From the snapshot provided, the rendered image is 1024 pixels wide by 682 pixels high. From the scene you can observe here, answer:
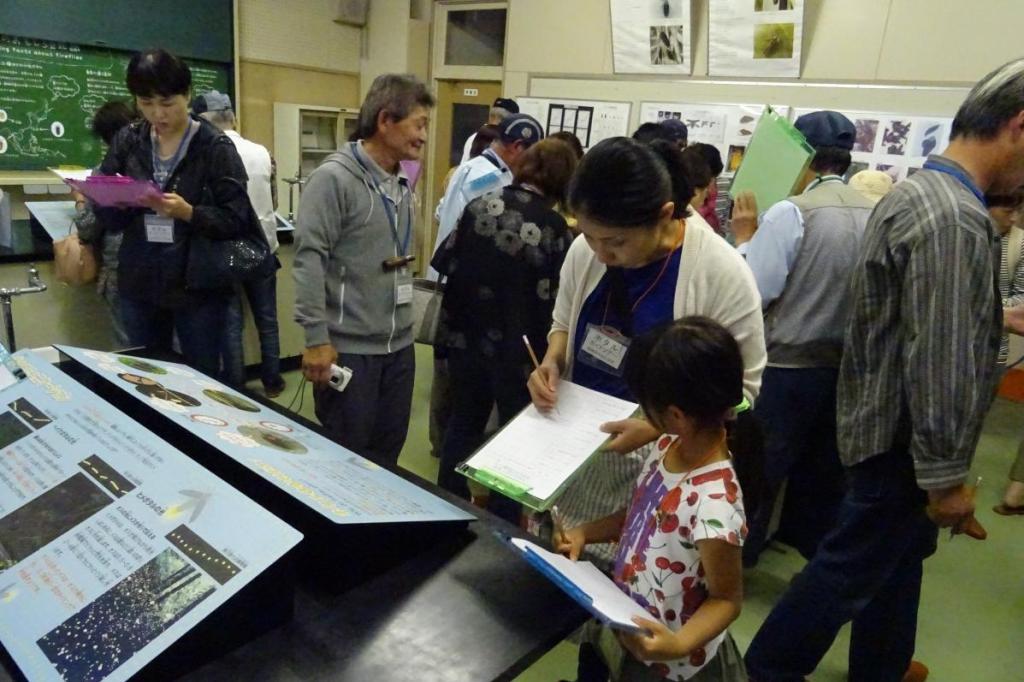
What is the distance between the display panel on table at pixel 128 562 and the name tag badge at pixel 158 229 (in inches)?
43.9

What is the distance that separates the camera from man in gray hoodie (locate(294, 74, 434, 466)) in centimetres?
169

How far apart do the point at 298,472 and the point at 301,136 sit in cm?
533

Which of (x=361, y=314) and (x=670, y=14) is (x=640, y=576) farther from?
(x=670, y=14)

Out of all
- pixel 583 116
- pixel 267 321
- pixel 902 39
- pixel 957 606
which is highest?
pixel 902 39

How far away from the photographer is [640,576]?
38.9 inches

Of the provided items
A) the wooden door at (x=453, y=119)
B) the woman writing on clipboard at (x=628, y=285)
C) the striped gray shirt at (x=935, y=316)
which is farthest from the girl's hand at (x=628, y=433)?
the wooden door at (x=453, y=119)

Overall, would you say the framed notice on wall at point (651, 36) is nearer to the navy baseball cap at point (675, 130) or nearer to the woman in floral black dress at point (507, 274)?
the navy baseball cap at point (675, 130)

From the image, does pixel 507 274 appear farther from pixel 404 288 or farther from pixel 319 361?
pixel 319 361

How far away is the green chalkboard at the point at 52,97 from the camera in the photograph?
428 centimetres

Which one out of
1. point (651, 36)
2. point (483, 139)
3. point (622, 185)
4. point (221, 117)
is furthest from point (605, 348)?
point (651, 36)

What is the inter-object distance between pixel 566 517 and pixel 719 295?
49 cm

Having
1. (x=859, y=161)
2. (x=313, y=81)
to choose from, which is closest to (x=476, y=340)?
(x=859, y=161)

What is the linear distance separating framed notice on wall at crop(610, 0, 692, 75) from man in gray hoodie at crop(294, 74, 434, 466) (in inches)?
127

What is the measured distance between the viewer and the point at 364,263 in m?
1.78
